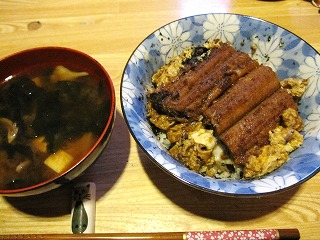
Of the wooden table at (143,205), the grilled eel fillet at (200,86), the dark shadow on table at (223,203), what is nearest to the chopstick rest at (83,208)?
the wooden table at (143,205)

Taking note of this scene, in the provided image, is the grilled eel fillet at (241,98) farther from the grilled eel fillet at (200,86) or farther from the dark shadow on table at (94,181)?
the dark shadow on table at (94,181)

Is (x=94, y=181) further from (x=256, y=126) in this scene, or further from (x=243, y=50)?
(x=243, y=50)

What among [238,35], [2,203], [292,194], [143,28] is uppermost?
[238,35]

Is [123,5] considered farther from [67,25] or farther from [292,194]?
[292,194]

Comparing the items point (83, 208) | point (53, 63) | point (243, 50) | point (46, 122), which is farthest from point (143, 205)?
point (243, 50)

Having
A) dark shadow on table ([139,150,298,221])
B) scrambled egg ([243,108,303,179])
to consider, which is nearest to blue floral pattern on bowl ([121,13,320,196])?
scrambled egg ([243,108,303,179])

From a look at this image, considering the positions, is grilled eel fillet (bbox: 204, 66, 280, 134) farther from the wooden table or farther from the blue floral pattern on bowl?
the wooden table

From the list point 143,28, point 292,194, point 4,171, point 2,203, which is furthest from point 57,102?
point 292,194
